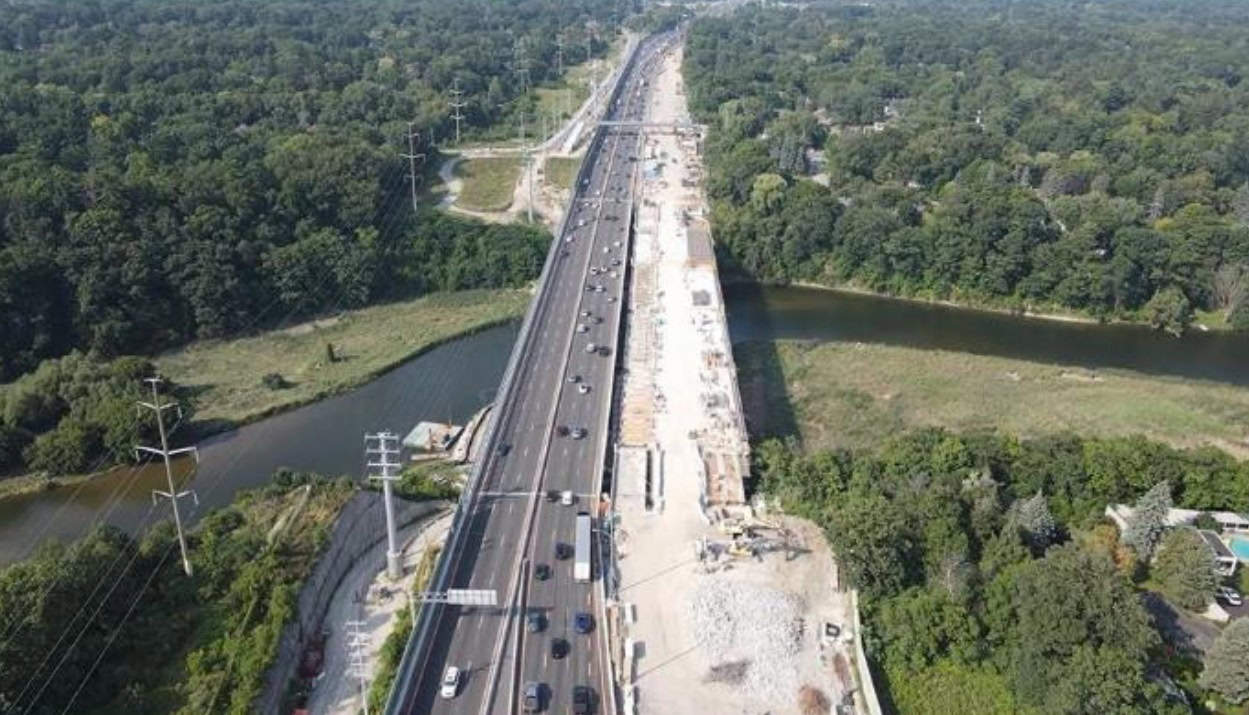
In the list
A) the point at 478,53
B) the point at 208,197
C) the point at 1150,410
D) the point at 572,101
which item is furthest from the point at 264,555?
the point at 478,53

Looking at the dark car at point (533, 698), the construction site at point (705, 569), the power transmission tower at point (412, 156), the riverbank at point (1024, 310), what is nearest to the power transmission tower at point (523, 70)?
the power transmission tower at point (412, 156)

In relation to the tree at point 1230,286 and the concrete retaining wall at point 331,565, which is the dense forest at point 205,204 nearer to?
the concrete retaining wall at point 331,565

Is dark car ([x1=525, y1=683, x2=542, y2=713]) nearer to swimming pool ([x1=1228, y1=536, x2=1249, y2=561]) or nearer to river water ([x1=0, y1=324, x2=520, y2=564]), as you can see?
river water ([x1=0, y1=324, x2=520, y2=564])

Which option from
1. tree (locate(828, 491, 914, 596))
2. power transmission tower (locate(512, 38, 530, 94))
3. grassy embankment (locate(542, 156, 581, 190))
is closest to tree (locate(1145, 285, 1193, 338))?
tree (locate(828, 491, 914, 596))

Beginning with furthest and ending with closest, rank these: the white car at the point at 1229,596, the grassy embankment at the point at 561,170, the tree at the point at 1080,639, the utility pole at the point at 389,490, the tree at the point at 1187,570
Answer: the grassy embankment at the point at 561,170
the white car at the point at 1229,596
the tree at the point at 1187,570
the utility pole at the point at 389,490
the tree at the point at 1080,639

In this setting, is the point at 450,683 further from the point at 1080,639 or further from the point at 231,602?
the point at 1080,639

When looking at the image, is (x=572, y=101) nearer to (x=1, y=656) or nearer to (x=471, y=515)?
(x=471, y=515)
